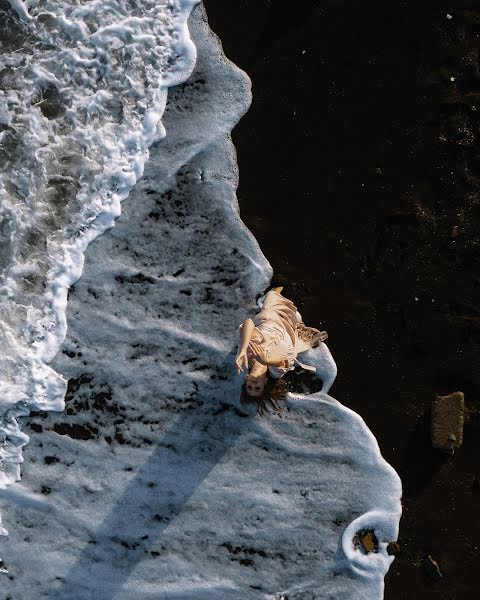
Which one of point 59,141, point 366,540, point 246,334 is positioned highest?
point 246,334

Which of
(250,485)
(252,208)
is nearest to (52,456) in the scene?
(250,485)

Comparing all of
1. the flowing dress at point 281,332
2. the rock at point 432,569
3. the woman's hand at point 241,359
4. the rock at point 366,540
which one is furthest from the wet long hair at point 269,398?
the rock at point 432,569

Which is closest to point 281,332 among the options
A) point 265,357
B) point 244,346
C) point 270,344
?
point 270,344

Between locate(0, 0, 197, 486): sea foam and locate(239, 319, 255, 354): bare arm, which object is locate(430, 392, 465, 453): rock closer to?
locate(239, 319, 255, 354): bare arm

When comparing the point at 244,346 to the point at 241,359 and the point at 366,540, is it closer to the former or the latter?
the point at 241,359

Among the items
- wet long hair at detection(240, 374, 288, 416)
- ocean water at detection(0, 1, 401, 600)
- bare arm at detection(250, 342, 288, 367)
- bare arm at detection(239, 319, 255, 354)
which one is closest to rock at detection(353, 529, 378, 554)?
ocean water at detection(0, 1, 401, 600)

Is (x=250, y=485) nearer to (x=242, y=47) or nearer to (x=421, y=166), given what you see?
(x=421, y=166)
